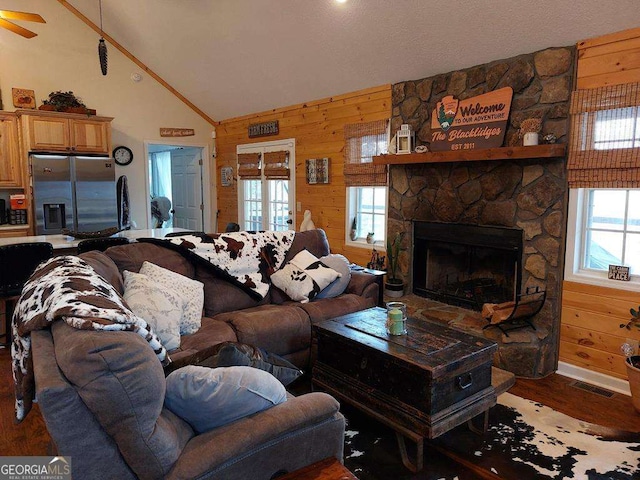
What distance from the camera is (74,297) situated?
148 cm

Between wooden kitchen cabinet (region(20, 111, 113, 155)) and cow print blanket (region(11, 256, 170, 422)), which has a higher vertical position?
wooden kitchen cabinet (region(20, 111, 113, 155))

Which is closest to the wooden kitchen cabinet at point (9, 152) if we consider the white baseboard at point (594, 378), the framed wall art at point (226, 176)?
the framed wall art at point (226, 176)

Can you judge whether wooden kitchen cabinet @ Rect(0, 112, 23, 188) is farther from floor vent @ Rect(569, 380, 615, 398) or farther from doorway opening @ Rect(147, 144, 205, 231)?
floor vent @ Rect(569, 380, 615, 398)

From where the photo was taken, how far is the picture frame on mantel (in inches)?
210

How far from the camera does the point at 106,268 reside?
2555 mm

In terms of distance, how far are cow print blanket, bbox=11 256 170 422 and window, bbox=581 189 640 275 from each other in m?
3.05

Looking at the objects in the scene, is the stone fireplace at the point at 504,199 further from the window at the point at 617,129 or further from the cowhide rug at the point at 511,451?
the cowhide rug at the point at 511,451

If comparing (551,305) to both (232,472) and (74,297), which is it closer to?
(232,472)

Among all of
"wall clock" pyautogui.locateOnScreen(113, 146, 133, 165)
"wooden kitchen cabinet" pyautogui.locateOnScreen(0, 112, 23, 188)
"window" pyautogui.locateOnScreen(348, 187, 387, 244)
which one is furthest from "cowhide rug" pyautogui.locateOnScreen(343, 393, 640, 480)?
"wall clock" pyautogui.locateOnScreen(113, 146, 133, 165)

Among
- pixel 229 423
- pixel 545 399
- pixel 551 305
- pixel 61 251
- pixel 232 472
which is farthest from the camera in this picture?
pixel 61 251

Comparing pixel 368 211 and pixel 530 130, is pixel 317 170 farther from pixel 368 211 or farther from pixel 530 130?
pixel 530 130

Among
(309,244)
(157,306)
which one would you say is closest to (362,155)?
(309,244)

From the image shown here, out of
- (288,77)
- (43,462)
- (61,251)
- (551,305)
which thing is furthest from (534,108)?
(61,251)

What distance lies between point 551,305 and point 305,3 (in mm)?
3232
